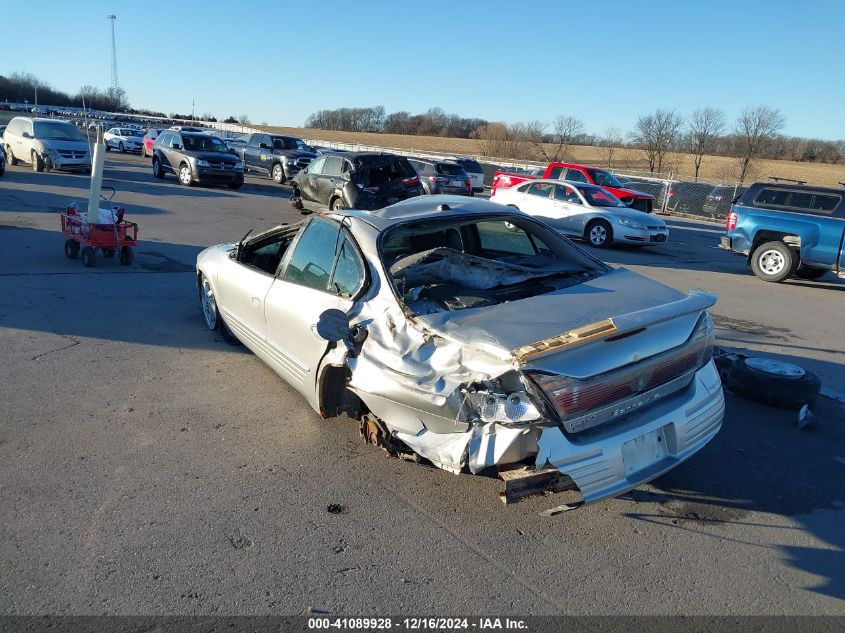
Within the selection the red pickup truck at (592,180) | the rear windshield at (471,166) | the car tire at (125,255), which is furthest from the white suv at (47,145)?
the car tire at (125,255)

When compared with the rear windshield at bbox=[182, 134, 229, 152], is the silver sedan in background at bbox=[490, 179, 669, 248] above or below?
below

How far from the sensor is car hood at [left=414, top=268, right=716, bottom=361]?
3.28 meters

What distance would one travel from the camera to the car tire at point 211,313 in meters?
6.27

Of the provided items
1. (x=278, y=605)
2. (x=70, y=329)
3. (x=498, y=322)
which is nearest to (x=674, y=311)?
(x=498, y=322)

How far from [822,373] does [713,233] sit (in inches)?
650

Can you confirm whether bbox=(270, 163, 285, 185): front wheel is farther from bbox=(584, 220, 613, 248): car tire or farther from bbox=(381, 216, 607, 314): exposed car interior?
bbox=(381, 216, 607, 314): exposed car interior

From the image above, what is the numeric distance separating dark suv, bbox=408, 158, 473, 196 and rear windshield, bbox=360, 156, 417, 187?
13.6 feet

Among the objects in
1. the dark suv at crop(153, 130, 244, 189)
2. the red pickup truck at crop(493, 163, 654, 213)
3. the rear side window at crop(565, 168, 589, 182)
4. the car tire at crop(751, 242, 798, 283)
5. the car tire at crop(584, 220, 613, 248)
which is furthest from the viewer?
the dark suv at crop(153, 130, 244, 189)

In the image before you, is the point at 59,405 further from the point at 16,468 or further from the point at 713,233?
the point at 713,233

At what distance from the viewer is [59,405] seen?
475 cm

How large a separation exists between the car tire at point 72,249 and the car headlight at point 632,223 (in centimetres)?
1142

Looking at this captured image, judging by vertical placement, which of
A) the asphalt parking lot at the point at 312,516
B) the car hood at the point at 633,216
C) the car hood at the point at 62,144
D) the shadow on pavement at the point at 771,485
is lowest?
the asphalt parking lot at the point at 312,516

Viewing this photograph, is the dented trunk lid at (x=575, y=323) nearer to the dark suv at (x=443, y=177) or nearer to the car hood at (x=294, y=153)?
the dark suv at (x=443, y=177)

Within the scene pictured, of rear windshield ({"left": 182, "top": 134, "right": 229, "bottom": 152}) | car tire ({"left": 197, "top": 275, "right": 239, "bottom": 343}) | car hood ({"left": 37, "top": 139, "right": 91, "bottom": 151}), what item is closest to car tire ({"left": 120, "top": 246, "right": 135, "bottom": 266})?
car tire ({"left": 197, "top": 275, "right": 239, "bottom": 343})
